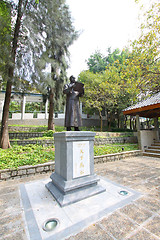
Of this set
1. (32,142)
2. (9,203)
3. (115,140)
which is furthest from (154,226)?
(115,140)

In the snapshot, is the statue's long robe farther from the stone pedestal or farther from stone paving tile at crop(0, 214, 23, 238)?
stone paving tile at crop(0, 214, 23, 238)

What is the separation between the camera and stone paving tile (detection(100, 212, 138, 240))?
5.76 ft

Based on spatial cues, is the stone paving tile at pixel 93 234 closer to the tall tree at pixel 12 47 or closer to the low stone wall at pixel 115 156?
the low stone wall at pixel 115 156

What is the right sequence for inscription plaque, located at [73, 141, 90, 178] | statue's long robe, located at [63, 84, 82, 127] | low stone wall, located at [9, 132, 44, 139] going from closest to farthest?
1. inscription plaque, located at [73, 141, 90, 178]
2. statue's long robe, located at [63, 84, 82, 127]
3. low stone wall, located at [9, 132, 44, 139]

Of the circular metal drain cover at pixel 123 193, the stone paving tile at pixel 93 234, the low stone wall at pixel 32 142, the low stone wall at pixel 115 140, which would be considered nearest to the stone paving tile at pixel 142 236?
the stone paving tile at pixel 93 234

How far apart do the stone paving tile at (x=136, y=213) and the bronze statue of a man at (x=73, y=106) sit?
218 cm

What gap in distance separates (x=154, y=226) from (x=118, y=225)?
56 centimetres

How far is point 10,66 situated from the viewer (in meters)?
6.23

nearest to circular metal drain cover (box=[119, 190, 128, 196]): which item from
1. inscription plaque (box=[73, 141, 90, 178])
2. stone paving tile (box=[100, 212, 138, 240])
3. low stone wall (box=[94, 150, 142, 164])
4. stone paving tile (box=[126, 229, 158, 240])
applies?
stone paving tile (box=[100, 212, 138, 240])

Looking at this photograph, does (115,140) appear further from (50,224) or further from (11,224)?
(11,224)

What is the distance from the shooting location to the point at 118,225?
1907mm

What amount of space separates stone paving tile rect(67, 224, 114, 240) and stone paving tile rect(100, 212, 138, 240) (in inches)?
3.7

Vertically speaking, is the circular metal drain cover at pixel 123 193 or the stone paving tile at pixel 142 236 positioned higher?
the stone paving tile at pixel 142 236

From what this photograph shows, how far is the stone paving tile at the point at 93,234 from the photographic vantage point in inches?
66.1
